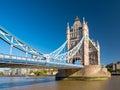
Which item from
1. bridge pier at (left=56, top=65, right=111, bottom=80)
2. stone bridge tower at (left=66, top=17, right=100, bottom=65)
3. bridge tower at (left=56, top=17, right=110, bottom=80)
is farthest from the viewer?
stone bridge tower at (left=66, top=17, right=100, bottom=65)

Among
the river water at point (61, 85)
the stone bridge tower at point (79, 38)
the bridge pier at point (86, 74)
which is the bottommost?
the river water at point (61, 85)

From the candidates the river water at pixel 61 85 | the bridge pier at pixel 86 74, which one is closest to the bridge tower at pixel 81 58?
the bridge pier at pixel 86 74

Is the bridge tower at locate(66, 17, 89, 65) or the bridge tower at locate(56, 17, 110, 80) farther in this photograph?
the bridge tower at locate(66, 17, 89, 65)

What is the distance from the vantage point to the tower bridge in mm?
22562

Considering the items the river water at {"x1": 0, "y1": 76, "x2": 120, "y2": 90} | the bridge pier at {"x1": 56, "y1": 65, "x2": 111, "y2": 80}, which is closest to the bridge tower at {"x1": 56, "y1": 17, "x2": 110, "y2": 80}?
the bridge pier at {"x1": 56, "y1": 65, "x2": 111, "y2": 80}

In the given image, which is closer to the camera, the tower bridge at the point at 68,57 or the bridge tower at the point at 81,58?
the tower bridge at the point at 68,57

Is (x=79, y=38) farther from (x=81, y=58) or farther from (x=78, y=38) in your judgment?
(x=81, y=58)

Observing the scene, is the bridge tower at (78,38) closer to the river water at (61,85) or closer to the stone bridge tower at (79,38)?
the stone bridge tower at (79,38)

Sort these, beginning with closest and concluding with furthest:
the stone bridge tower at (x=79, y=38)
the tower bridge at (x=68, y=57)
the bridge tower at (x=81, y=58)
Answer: the tower bridge at (x=68, y=57)
the bridge tower at (x=81, y=58)
the stone bridge tower at (x=79, y=38)

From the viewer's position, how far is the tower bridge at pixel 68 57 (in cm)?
2256

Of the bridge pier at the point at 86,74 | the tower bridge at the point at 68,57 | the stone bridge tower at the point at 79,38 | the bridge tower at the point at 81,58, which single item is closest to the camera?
the tower bridge at the point at 68,57

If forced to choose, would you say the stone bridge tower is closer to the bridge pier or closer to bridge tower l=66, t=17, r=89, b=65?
bridge tower l=66, t=17, r=89, b=65

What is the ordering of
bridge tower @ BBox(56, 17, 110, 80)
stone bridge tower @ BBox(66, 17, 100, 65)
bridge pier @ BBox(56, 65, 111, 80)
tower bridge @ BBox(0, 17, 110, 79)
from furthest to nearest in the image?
stone bridge tower @ BBox(66, 17, 100, 65) → bridge tower @ BBox(56, 17, 110, 80) → bridge pier @ BBox(56, 65, 111, 80) → tower bridge @ BBox(0, 17, 110, 79)

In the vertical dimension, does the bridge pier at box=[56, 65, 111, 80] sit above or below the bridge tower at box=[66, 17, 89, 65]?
below
